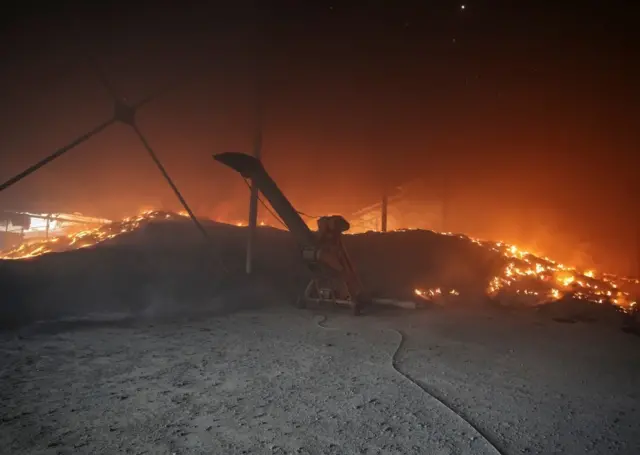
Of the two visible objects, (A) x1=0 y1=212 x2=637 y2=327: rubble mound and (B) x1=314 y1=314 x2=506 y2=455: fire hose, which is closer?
(B) x1=314 y1=314 x2=506 y2=455: fire hose

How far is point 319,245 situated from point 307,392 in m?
A: 4.95

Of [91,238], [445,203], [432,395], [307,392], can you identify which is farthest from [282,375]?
[445,203]

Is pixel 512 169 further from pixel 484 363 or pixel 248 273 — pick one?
pixel 484 363

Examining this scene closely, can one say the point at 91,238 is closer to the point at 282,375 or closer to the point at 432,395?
the point at 282,375

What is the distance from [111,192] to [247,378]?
15.7m

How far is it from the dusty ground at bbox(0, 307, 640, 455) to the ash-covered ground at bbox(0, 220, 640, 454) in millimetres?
20

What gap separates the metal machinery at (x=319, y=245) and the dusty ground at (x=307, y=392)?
7.56 feet

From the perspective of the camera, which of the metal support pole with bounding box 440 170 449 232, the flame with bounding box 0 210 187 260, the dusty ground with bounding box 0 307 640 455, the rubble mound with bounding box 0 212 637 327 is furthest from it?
the metal support pole with bounding box 440 170 449 232

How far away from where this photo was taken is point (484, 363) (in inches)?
189

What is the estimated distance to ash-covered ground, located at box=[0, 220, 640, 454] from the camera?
9.06 ft

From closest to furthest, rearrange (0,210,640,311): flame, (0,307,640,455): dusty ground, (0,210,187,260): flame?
(0,307,640,455): dusty ground, (0,210,640,311): flame, (0,210,187,260): flame

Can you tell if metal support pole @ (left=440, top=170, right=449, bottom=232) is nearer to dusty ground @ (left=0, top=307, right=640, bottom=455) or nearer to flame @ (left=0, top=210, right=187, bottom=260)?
dusty ground @ (left=0, top=307, right=640, bottom=455)

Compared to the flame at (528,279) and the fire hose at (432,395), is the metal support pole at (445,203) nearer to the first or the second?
the flame at (528,279)

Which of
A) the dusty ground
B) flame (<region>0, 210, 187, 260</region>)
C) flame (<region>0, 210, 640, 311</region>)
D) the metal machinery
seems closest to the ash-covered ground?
the dusty ground
